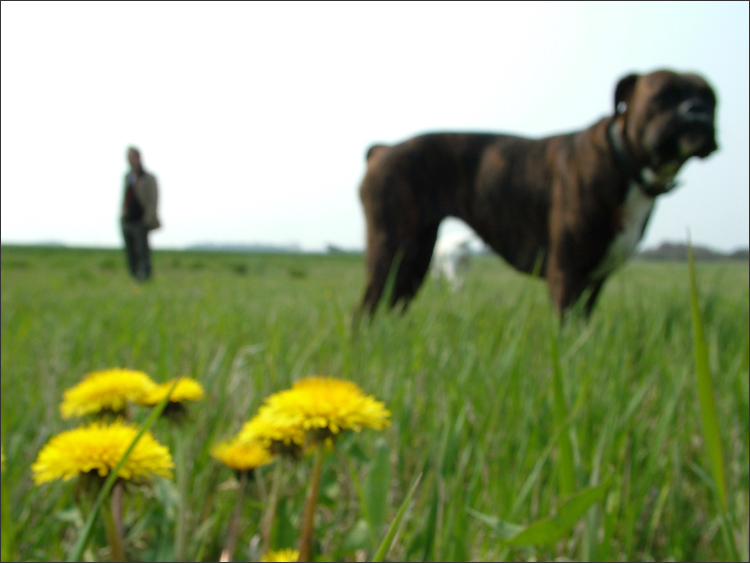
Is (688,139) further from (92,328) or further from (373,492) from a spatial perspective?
(92,328)

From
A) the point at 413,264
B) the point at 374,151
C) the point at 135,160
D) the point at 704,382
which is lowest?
the point at 413,264

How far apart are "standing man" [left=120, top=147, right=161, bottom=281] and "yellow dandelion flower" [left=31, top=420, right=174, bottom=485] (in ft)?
2.69

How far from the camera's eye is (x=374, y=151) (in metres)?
2.45

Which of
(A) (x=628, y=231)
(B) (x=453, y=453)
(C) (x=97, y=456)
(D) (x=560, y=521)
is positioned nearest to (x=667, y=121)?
(A) (x=628, y=231)

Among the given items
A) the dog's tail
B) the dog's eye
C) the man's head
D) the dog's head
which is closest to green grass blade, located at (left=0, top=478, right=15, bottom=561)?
the man's head

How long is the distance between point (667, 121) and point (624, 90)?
290 millimetres

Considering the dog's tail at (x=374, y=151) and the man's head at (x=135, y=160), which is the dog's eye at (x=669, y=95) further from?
the man's head at (x=135, y=160)

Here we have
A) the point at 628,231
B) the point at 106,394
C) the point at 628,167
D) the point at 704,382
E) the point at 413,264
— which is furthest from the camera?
the point at 413,264

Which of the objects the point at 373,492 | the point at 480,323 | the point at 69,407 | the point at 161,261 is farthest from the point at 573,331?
the point at 161,261

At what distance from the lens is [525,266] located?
211 centimetres

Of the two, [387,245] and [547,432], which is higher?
[387,245]

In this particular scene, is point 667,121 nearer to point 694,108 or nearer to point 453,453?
point 694,108

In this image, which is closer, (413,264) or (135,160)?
(135,160)

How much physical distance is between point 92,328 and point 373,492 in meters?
1.62
